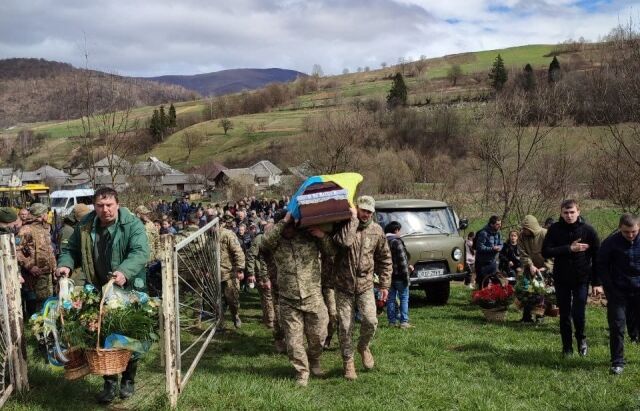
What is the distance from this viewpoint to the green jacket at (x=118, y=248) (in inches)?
219

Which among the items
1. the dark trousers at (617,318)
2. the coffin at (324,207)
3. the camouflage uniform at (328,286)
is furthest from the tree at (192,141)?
the dark trousers at (617,318)

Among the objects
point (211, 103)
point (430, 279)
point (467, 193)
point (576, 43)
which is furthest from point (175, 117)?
point (430, 279)

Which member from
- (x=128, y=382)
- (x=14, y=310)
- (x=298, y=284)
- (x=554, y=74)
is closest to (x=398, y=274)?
(x=298, y=284)

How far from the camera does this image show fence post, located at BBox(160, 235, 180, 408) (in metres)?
5.16

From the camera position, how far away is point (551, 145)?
2644 cm

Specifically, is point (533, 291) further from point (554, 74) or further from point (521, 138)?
point (554, 74)

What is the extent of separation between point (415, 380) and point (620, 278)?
260cm

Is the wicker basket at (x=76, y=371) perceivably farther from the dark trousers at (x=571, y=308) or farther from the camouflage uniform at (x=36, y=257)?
the dark trousers at (x=571, y=308)

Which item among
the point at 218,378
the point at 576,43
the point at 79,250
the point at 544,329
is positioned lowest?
the point at 544,329

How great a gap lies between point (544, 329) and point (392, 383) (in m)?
4.15

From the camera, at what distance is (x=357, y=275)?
6.52 m

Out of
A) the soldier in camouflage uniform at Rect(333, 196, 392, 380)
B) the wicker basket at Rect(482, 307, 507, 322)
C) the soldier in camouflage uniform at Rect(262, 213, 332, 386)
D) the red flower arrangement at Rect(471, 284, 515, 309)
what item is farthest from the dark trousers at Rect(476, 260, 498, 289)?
the soldier in camouflage uniform at Rect(262, 213, 332, 386)

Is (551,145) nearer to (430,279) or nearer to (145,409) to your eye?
(430,279)

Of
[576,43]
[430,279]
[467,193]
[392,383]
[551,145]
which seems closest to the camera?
[392,383]
